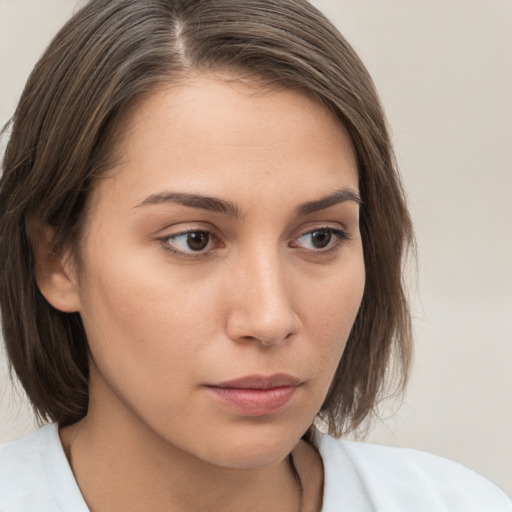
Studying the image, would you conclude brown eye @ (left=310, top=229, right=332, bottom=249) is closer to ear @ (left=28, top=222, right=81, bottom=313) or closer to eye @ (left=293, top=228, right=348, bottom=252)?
eye @ (left=293, top=228, right=348, bottom=252)

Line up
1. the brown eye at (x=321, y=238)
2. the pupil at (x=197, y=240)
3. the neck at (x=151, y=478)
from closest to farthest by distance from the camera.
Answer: the pupil at (x=197, y=240)
the brown eye at (x=321, y=238)
the neck at (x=151, y=478)

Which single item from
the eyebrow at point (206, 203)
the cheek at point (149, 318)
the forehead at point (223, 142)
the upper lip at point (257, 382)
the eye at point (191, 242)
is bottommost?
the upper lip at point (257, 382)

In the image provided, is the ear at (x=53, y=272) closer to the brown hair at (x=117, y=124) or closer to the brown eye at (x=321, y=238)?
the brown hair at (x=117, y=124)

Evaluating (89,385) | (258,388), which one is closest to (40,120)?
(89,385)

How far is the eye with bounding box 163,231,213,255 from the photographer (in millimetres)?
2279

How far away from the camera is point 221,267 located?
2.27 metres

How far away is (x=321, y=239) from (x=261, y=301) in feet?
0.96

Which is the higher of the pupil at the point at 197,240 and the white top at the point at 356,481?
the pupil at the point at 197,240

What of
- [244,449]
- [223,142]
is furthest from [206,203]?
[244,449]

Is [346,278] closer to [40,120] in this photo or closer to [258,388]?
[258,388]

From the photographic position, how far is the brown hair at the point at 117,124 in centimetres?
237

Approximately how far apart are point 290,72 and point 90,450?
1.04m

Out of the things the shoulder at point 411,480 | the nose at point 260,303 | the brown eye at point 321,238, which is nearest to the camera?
the nose at point 260,303

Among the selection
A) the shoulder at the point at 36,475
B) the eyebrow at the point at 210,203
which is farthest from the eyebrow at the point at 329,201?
the shoulder at the point at 36,475
